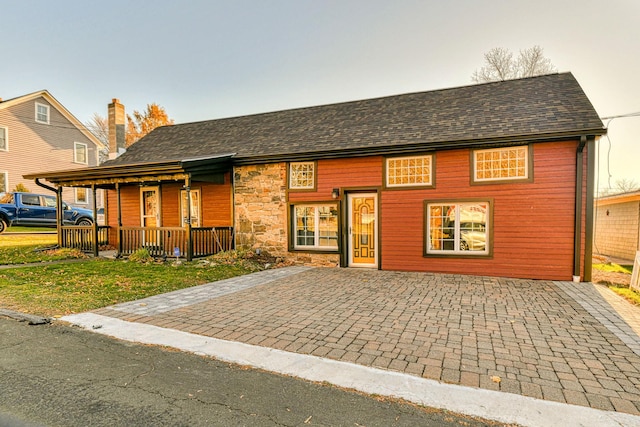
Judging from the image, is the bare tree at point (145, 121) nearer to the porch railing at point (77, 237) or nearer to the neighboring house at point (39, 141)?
the neighboring house at point (39, 141)

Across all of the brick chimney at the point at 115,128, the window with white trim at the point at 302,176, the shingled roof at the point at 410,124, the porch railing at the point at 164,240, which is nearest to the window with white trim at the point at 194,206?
the porch railing at the point at 164,240

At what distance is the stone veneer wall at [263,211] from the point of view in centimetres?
1058

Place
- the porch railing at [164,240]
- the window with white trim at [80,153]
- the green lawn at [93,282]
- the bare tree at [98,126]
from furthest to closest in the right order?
the bare tree at [98,126] < the window with white trim at [80,153] < the porch railing at [164,240] < the green lawn at [93,282]

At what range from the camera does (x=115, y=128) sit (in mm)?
16172

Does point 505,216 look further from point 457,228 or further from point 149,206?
point 149,206

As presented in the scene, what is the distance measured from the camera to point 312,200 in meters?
10.2

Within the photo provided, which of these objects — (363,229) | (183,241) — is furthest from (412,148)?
(183,241)

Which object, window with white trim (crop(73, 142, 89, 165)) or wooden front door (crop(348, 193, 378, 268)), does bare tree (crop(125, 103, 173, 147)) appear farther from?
wooden front door (crop(348, 193, 378, 268))

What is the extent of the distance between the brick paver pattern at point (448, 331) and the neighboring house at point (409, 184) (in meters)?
1.67

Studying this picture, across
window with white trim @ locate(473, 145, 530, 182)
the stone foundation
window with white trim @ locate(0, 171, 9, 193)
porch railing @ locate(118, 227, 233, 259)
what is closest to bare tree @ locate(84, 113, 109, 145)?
window with white trim @ locate(0, 171, 9, 193)

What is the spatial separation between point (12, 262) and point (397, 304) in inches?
417

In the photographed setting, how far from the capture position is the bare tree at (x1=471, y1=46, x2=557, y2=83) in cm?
1972

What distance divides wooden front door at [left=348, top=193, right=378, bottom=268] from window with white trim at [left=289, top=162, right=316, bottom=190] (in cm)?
132

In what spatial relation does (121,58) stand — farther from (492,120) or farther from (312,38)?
(492,120)
